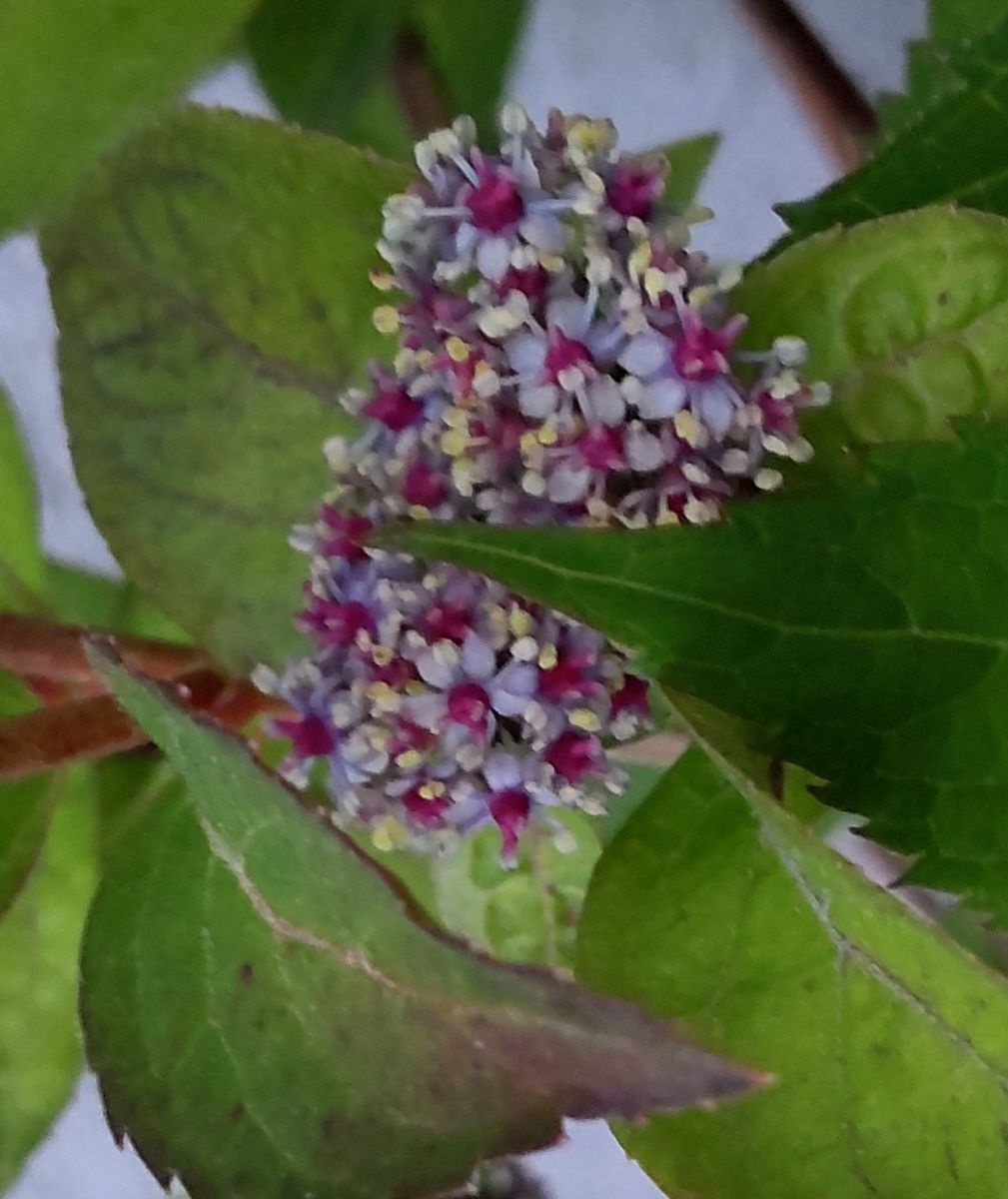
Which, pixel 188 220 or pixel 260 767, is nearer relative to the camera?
pixel 260 767

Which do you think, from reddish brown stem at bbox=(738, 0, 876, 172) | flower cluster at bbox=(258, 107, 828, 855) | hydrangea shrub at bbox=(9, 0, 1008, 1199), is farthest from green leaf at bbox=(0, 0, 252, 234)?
reddish brown stem at bbox=(738, 0, 876, 172)

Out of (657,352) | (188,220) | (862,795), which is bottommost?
(862,795)

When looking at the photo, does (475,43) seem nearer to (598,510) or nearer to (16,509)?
(16,509)

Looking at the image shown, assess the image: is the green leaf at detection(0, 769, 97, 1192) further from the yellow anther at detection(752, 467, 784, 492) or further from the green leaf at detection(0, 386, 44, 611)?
the yellow anther at detection(752, 467, 784, 492)

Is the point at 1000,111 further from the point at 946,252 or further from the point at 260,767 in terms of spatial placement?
the point at 260,767

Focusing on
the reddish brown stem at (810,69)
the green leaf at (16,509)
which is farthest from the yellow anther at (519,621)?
the reddish brown stem at (810,69)

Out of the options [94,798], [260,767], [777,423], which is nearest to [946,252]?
[777,423]
